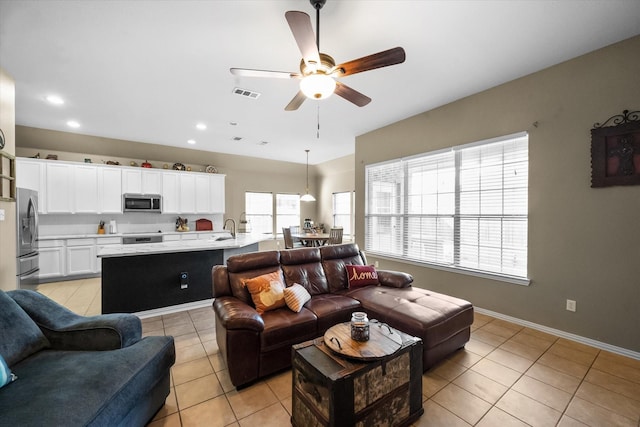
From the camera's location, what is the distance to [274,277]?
104 inches

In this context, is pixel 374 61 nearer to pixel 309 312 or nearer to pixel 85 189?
pixel 309 312

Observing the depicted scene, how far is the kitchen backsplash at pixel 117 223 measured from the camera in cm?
524

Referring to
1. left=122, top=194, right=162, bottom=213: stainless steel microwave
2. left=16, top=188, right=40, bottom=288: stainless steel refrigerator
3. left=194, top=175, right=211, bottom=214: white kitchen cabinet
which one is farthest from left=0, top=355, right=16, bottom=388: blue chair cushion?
left=194, top=175, right=211, bottom=214: white kitchen cabinet

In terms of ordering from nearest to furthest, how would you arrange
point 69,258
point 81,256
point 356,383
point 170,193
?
1. point 356,383
2. point 69,258
3. point 81,256
4. point 170,193

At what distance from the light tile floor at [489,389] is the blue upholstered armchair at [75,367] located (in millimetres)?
350

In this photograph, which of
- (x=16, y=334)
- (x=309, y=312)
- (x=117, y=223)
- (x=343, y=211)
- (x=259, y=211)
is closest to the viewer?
(x=16, y=334)

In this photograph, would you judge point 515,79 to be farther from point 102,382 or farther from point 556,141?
point 102,382

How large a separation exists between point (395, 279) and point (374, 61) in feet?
7.64

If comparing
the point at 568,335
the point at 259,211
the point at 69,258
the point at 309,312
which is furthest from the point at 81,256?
the point at 568,335

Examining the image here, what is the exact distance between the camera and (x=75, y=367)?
147 cm

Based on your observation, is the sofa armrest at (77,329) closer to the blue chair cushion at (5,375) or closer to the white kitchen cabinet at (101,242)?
the blue chair cushion at (5,375)

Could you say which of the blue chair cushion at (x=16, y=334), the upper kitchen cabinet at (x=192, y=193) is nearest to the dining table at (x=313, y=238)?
the upper kitchen cabinet at (x=192, y=193)

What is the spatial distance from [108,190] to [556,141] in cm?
753

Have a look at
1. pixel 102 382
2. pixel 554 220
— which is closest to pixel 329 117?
pixel 554 220
